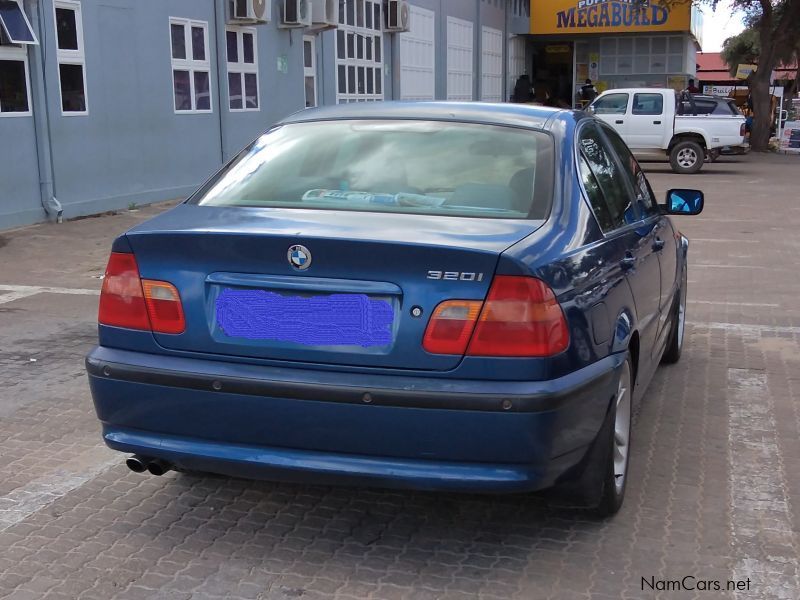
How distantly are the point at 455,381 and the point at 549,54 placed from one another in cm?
4132

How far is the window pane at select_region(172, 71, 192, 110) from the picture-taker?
15312 millimetres

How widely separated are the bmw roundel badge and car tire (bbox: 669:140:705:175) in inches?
811

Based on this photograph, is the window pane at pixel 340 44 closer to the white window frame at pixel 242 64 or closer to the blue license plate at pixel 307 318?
the white window frame at pixel 242 64

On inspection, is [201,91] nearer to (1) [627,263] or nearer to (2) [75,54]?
(2) [75,54]

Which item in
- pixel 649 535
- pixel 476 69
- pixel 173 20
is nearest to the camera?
pixel 649 535

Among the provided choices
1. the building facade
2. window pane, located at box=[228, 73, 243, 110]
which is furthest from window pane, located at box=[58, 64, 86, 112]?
window pane, located at box=[228, 73, 243, 110]

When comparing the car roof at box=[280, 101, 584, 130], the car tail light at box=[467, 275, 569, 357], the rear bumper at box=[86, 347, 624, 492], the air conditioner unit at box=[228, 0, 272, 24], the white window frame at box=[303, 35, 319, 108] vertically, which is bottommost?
the rear bumper at box=[86, 347, 624, 492]

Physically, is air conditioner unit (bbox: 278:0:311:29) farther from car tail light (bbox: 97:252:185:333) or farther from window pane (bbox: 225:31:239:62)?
car tail light (bbox: 97:252:185:333)

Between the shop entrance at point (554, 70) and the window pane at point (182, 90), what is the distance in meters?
26.9

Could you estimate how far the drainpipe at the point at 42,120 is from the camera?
12133mm

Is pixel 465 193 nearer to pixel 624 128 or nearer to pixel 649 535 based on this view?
pixel 649 535

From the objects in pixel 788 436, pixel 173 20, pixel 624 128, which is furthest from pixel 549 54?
pixel 788 436

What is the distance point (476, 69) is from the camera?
33.1 m

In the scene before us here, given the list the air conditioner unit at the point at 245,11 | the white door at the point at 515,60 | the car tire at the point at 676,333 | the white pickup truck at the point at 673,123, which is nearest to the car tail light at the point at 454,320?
the car tire at the point at 676,333
